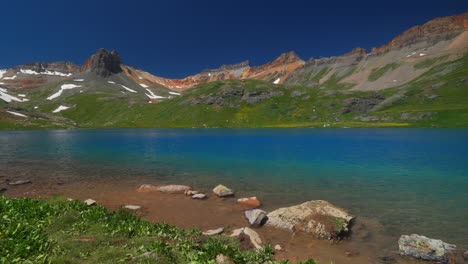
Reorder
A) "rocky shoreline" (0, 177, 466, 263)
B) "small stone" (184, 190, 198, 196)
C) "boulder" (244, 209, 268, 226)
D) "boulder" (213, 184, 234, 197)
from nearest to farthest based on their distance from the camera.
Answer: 1. "rocky shoreline" (0, 177, 466, 263)
2. "boulder" (244, 209, 268, 226)
3. "boulder" (213, 184, 234, 197)
4. "small stone" (184, 190, 198, 196)

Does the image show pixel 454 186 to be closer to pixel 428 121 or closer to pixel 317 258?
pixel 317 258

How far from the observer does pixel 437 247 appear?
43.1 feet

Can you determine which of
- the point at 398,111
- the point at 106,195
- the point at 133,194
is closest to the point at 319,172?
the point at 133,194

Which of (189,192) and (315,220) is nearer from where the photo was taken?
(315,220)

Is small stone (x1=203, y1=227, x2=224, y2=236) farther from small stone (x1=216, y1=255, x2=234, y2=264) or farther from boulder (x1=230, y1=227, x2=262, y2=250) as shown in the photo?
small stone (x1=216, y1=255, x2=234, y2=264)

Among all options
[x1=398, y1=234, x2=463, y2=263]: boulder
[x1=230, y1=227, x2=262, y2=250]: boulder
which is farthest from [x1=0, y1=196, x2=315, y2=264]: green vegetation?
[x1=398, y1=234, x2=463, y2=263]: boulder

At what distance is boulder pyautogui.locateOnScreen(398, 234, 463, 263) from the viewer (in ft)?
42.1

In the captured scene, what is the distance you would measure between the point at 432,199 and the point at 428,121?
184 m

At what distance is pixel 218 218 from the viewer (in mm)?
19359

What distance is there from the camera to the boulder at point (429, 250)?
12.8 metres

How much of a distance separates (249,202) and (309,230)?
722cm

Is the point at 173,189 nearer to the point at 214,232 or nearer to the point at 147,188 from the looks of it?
the point at 147,188

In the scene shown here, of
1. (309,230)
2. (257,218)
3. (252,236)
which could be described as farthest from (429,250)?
(257,218)

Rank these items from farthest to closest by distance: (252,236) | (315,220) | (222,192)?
1. (222,192)
2. (315,220)
3. (252,236)
